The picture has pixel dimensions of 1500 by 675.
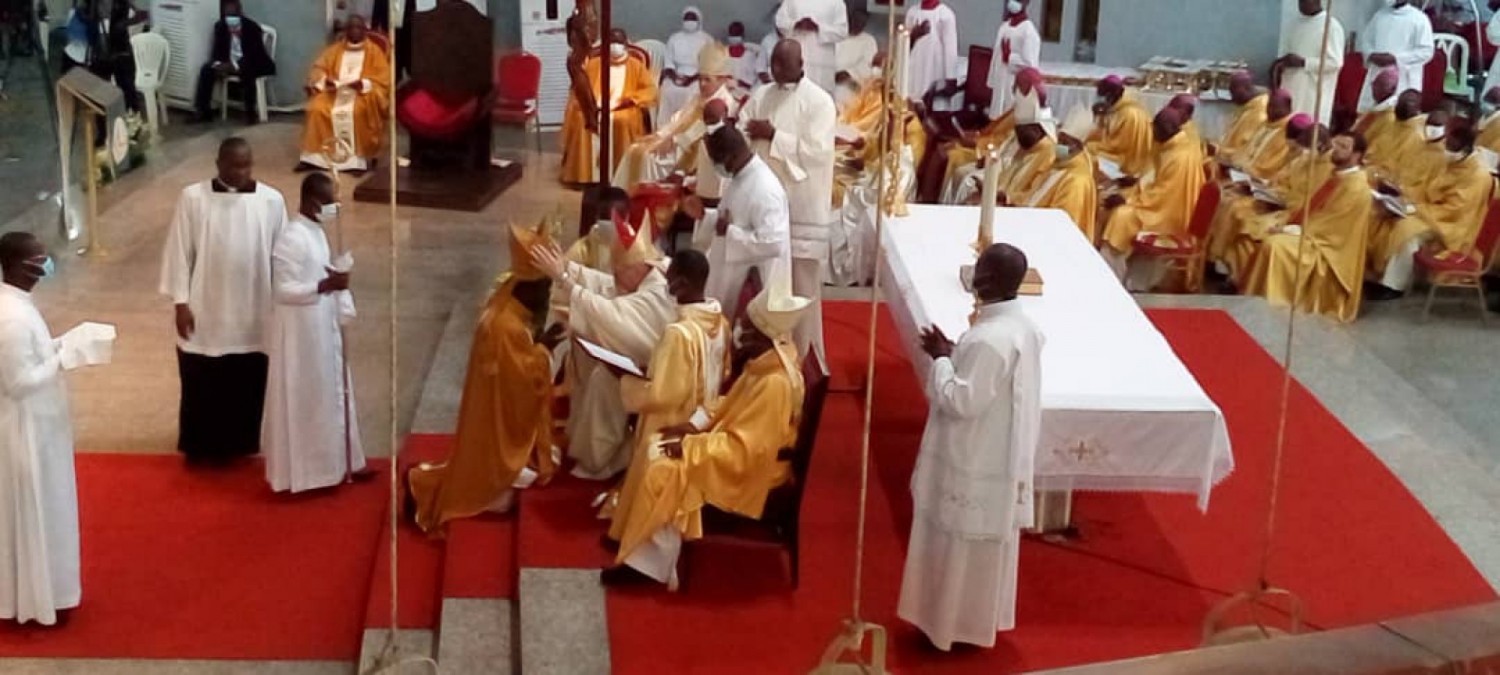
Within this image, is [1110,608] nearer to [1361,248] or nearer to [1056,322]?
[1056,322]

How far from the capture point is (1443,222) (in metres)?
10.0

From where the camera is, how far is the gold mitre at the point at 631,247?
21.2ft

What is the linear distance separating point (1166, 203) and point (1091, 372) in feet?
13.3

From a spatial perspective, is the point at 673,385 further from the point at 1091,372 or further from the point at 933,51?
the point at 933,51

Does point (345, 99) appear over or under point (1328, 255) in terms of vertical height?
over

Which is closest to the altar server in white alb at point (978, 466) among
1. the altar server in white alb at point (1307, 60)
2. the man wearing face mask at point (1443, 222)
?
the man wearing face mask at point (1443, 222)

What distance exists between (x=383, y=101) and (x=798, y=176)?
5773mm

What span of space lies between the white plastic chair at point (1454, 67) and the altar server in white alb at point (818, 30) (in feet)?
15.1

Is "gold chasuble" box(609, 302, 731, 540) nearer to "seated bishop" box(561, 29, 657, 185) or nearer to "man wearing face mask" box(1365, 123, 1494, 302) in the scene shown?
"man wearing face mask" box(1365, 123, 1494, 302)

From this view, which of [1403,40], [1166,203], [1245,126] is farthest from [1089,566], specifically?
[1403,40]

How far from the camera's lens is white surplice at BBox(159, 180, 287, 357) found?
7172 mm

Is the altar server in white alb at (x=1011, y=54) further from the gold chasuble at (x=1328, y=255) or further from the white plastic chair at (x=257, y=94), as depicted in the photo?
the white plastic chair at (x=257, y=94)

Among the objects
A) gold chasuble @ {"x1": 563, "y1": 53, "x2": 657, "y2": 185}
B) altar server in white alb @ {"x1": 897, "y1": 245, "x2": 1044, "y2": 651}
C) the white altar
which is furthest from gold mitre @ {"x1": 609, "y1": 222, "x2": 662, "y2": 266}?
gold chasuble @ {"x1": 563, "y1": 53, "x2": 657, "y2": 185}

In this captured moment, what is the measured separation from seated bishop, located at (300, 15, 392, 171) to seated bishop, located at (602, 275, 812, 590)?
7573 mm
